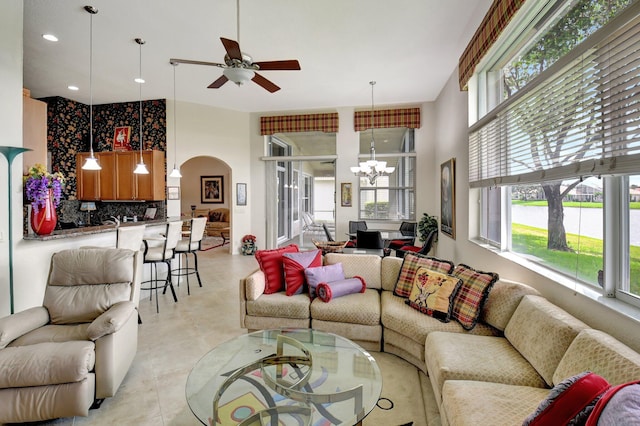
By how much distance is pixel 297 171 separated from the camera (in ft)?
26.7

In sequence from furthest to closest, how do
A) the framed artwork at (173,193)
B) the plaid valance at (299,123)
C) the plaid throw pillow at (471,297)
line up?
the plaid valance at (299,123)
the framed artwork at (173,193)
the plaid throw pillow at (471,297)

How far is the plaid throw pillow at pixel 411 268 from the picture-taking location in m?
2.67

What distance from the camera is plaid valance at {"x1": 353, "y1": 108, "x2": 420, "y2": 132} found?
633 centimetres

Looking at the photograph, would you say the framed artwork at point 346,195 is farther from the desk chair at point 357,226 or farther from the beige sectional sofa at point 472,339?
the beige sectional sofa at point 472,339

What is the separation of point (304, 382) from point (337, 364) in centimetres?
26

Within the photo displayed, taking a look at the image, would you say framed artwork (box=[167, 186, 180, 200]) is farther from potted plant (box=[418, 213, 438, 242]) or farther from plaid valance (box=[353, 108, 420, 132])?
potted plant (box=[418, 213, 438, 242])

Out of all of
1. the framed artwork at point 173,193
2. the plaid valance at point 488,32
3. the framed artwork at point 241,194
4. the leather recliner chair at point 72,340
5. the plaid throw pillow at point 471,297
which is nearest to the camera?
the leather recliner chair at point 72,340

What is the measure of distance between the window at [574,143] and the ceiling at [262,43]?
1135 mm

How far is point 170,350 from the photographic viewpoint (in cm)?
272

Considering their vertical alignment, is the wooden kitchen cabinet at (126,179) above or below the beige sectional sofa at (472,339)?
above

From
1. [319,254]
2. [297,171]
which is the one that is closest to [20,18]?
[319,254]

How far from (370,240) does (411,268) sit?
70.1 inches

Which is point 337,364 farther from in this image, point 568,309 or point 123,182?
point 123,182

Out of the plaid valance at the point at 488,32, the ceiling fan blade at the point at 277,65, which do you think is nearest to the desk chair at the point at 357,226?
the plaid valance at the point at 488,32
